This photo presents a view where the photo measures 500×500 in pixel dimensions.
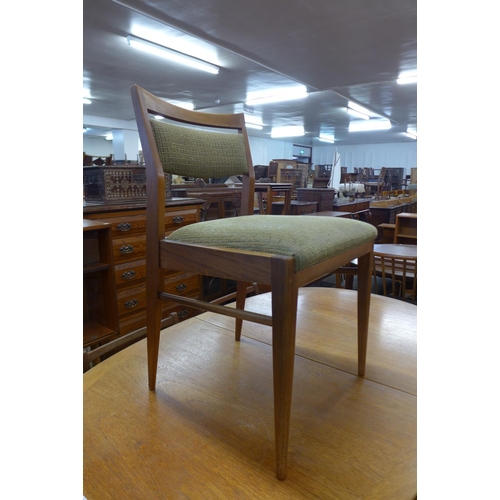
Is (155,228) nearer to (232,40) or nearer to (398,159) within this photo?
(232,40)

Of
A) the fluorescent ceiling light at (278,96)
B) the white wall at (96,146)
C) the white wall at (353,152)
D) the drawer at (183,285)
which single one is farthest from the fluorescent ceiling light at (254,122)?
the drawer at (183,285)

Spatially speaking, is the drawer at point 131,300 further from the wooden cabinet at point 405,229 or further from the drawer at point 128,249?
the wooden cabinet at point 405,229

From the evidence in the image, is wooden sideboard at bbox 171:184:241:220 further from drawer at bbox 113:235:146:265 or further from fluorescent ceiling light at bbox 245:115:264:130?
fluorescent ceiling light at bbox 245:115:264:130

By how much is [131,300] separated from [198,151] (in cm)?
156

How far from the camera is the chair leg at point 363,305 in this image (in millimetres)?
1077

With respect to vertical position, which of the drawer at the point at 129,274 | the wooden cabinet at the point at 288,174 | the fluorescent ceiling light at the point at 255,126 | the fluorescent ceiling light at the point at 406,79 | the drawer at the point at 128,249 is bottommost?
the drawer at the point at 129,274

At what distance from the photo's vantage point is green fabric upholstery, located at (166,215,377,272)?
2.45 feet

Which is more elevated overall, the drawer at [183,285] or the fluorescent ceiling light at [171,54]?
the fluorescent ceiling light at [171,54]

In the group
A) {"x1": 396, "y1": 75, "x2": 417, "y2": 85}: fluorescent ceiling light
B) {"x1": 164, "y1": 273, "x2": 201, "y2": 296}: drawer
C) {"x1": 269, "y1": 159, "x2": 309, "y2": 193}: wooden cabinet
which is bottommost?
{"x1": 164, "y1": 273, "x2": 201, "y2": 296}: drawer

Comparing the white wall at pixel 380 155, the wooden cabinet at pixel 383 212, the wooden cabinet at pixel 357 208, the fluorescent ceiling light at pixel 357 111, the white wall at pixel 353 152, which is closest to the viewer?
the wooden cabinet at pixel 357 208

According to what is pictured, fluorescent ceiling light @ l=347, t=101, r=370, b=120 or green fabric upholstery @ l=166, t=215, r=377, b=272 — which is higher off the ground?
fluorescent ceiling light @ l=347, t=101, r=370, b=120

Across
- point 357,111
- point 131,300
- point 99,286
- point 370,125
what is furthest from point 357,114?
point 99,286

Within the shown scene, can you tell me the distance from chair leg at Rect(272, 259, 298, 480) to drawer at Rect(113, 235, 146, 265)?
1808 mm

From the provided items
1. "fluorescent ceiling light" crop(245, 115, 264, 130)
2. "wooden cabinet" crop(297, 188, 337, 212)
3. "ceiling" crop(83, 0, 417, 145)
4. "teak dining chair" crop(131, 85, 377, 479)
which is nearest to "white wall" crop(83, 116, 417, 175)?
"fluorescent ceiling light" crop(245, 115, 264, 130)
